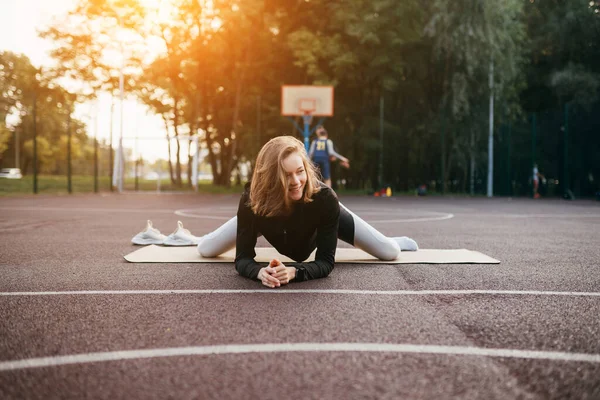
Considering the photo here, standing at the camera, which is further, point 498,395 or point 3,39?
point 3,39

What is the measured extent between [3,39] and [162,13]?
913 centimetres

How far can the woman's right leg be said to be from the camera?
4.59 metres

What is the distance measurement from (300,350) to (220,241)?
2.56 meters

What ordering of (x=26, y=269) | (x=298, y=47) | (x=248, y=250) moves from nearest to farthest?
(x=248, y=250), (x=26, y=269), (x=298, y=47)

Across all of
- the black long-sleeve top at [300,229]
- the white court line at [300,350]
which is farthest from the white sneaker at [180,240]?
the white court line at [300,350]

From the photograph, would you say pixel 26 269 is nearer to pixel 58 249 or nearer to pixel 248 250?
pixel 58 249

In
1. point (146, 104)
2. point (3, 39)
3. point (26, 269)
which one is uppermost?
point (3, 39)

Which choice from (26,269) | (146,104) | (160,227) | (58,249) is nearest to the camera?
(26,269)

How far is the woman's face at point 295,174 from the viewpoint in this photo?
3.53 metres

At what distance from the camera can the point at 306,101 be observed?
19672mm

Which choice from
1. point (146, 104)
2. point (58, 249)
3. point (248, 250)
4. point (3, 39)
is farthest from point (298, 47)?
point (248, 250)

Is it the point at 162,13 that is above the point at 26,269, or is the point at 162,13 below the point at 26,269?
above

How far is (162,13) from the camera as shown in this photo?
77.8 feet

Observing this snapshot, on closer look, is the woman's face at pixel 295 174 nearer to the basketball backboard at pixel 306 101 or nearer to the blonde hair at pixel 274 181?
the blonde hair at pixel 274 181
